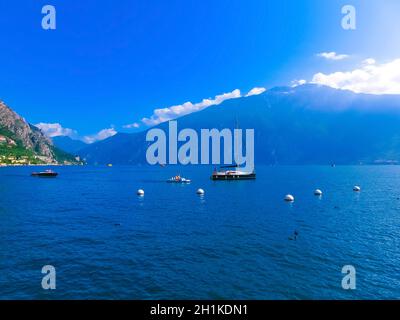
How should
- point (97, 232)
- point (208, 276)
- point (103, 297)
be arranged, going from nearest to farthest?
point (103, 297)
point (208, 276)
point (97, 232)

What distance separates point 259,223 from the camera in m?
59.9

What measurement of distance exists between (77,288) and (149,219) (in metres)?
35.1

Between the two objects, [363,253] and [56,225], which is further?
[56,225]

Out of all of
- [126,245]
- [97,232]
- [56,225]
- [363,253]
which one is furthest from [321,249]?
[56,225]

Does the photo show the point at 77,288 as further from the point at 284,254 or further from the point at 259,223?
the point at 259,223

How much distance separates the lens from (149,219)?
64.1 metres

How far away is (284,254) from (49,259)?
3201 centimetres

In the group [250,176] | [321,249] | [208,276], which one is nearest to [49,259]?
[208,276]

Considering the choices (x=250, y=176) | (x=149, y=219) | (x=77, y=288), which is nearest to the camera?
(x=77, y=288)

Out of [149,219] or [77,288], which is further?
[149,219]
